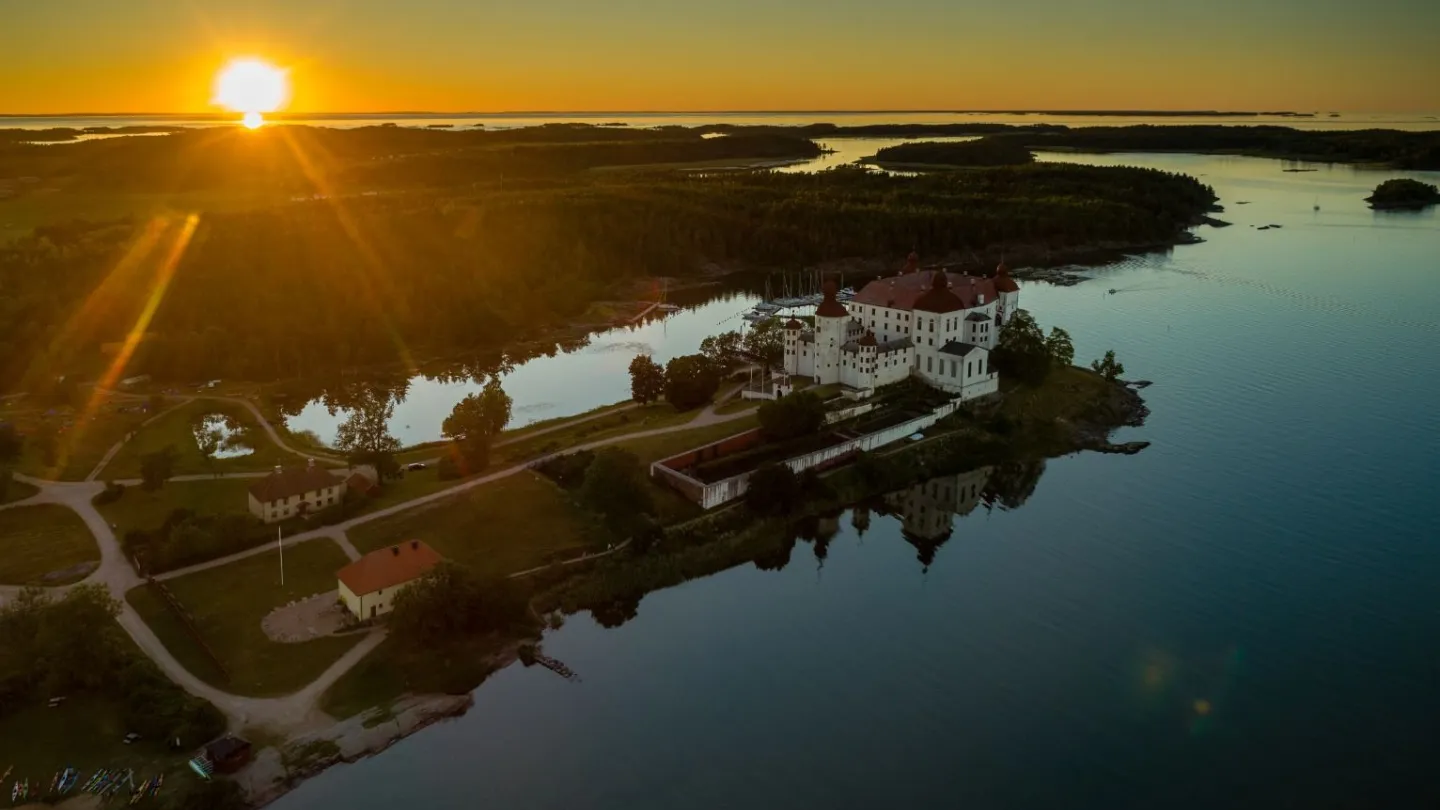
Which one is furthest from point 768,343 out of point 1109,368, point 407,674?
point 407,674

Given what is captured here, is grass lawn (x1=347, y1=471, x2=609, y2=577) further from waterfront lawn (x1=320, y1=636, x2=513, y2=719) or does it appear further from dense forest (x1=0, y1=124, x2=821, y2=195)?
dense forest (x1=0, y1=124, x2=821, y2=195)

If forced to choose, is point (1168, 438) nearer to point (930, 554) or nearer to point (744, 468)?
point (930, 554)

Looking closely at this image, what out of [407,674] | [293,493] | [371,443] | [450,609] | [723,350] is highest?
[371,443]

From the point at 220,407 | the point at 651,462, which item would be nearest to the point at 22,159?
the point at 220,407

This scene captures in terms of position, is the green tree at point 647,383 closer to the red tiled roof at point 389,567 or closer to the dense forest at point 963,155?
the red tiled roof at point 389,567

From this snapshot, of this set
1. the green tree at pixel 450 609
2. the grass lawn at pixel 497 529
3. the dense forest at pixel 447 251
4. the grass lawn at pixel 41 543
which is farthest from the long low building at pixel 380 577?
the dense forest at pixel 447 251

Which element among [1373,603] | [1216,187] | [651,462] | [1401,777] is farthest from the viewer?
[1216,187]

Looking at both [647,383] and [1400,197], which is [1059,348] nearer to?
[647,383]
